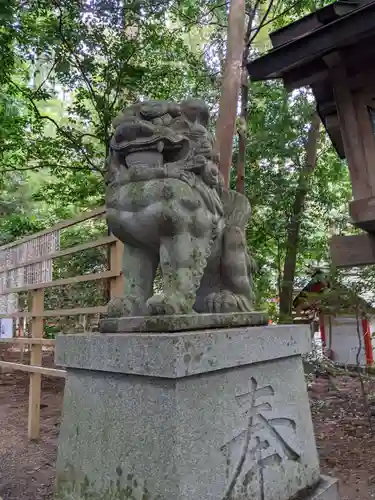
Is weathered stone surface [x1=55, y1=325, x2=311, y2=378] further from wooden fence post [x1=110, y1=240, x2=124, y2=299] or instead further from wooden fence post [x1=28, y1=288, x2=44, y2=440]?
wooden fence post [x1=28, y1=288, x2=44, y2=440]

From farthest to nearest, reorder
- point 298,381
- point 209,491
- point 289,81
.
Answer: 1. point 289,81
2. point 298,381
3. point 209,491

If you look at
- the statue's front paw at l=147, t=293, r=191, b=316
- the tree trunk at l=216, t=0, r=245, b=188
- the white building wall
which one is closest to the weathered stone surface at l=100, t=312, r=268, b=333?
the statue's front paw at l=147, t=293, r=191, b=316

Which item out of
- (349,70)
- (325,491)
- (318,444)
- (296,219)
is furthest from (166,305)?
(296,219)

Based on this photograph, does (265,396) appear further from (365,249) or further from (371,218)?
(365,249)

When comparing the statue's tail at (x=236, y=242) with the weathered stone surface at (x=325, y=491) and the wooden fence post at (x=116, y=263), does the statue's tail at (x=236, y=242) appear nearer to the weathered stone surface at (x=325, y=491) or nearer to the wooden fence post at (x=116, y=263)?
the weathered stone surface at (x=325, y=491)

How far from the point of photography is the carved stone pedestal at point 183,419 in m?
1.42

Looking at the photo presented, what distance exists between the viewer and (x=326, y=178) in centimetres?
673

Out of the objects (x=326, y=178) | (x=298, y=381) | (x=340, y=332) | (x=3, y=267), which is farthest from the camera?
(x=340, y=332)

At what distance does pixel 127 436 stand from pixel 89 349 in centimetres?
38

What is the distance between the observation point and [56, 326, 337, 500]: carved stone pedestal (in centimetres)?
142

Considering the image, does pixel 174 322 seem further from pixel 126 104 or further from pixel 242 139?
pixel 126 104

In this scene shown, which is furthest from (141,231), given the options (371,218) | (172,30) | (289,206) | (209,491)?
(172,30)

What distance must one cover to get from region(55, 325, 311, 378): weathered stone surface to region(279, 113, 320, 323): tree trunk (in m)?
3.96

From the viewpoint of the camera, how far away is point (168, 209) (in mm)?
1784
